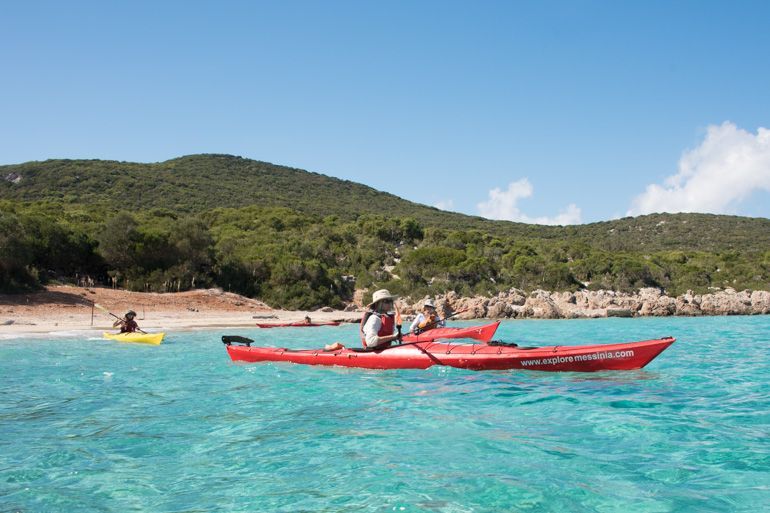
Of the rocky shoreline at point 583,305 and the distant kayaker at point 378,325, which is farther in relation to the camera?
the rocky shoreline at point 583,305

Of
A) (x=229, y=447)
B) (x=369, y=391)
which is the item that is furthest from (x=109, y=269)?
(x=229, y=447)

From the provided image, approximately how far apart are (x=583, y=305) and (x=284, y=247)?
16627 millimetres

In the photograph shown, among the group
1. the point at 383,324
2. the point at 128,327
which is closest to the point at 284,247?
the point at 128,327

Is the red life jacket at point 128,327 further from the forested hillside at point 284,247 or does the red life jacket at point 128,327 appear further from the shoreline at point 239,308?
the forested hillside at point 284,247

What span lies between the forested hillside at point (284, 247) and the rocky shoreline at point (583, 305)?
3.39 m

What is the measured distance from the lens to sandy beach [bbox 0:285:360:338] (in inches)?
779

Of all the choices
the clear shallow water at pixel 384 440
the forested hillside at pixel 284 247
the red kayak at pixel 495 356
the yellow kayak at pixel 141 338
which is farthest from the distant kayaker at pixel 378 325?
the forested hillside at pixel 284 247

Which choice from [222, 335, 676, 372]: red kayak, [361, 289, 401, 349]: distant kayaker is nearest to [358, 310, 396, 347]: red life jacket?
[361, 289, 401, 349]: distant kayaker

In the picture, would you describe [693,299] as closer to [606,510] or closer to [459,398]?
[459,398]

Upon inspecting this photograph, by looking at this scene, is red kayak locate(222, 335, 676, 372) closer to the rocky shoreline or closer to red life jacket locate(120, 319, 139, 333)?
red life jacket locate(120, 319, 139, 333)

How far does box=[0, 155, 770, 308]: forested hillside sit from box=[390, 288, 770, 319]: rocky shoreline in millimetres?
3392

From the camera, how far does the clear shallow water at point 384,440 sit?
461 centimetres

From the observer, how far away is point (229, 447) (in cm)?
611

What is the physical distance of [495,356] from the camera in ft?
33.7
